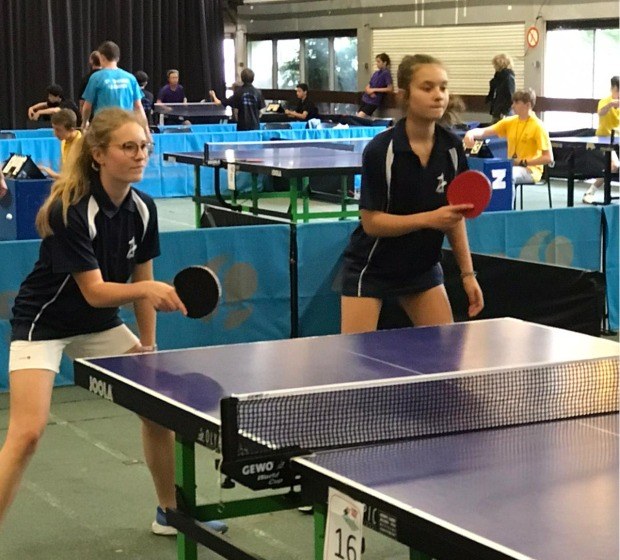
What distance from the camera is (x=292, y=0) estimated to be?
23.0 m

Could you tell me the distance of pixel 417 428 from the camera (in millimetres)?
2629

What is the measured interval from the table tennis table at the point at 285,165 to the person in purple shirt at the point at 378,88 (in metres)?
7.09

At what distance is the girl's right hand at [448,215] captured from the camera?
3.75 metres

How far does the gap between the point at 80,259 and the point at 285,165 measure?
18.8 feet

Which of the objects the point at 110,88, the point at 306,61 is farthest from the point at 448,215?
the point at 306,61

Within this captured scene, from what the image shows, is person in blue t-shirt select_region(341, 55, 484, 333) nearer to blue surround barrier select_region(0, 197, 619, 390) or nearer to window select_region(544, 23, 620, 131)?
blue surround barrier select_region(0, 197, 619, 390)

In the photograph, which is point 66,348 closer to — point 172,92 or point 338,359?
point 338,359

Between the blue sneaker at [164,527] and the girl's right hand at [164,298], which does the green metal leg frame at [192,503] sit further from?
the blue sneaker at [164,527]

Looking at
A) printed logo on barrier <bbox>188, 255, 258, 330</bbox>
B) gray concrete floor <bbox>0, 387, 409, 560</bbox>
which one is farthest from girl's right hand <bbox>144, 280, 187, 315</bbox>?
printed logo on barrier <bbox>188, 255, 258, 330</bbox>

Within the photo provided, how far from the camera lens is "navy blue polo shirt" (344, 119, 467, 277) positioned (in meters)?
3.96

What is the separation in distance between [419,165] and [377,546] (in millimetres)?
1216

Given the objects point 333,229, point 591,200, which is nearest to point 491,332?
point 333,229

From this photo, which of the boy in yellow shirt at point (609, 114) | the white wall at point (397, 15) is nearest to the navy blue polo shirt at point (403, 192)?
the boy in yellow shirt at point (609, 114)

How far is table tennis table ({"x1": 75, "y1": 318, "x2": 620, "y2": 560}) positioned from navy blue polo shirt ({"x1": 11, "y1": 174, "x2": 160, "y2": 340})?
0.25 m
